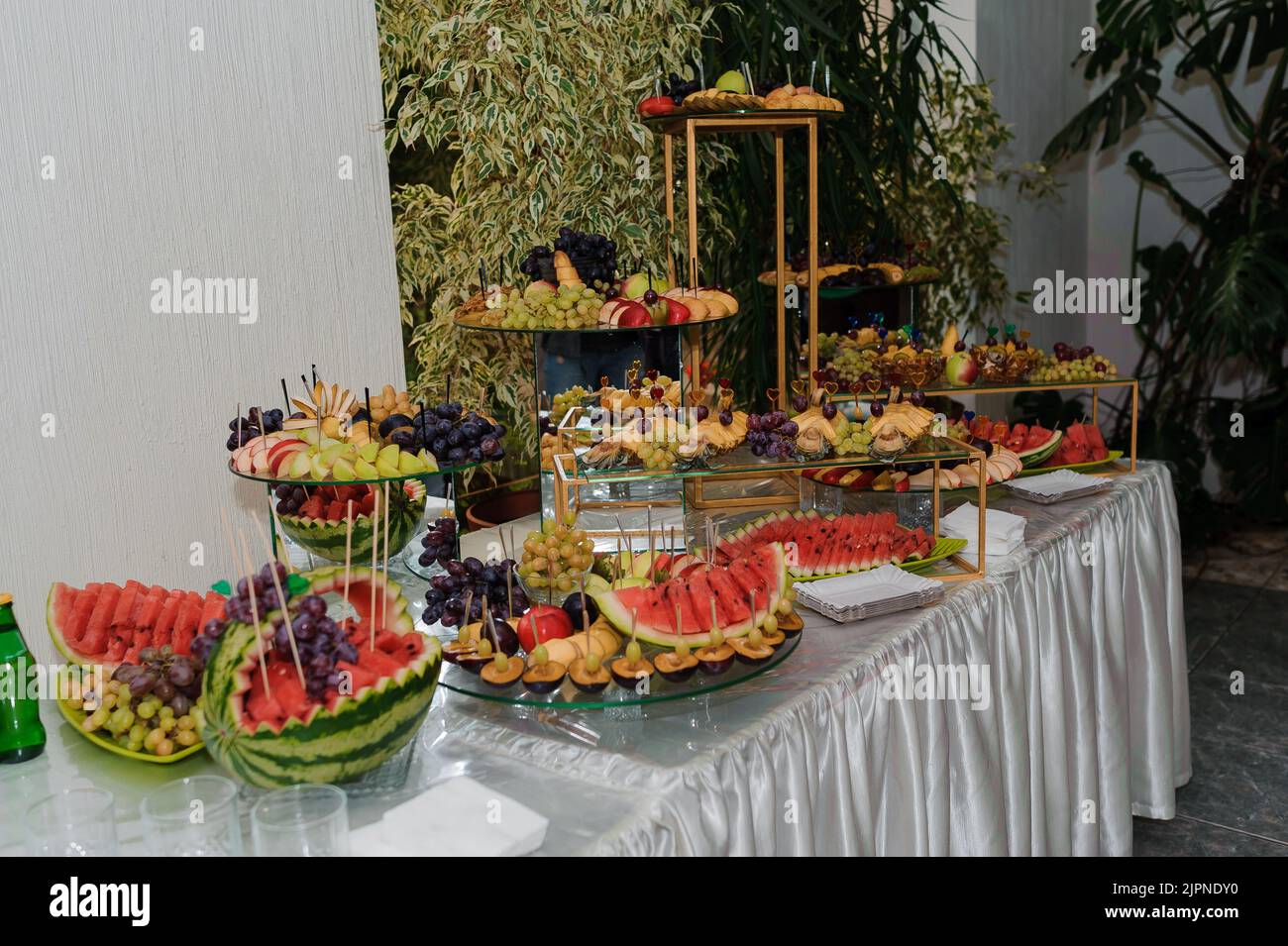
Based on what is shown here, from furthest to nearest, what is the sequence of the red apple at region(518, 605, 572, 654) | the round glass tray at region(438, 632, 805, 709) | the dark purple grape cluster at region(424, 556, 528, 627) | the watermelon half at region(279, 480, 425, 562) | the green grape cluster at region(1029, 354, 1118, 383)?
the green grape cluster at region(1029, 354, 1118, 383)
the watermelon half at region(279, 480, 425, 562)
the dark purple grape cluster at region(424, 556, 528, 627)
the red apple at region(518, 605, 572, 654)
the round glass tray at region(438, 632, 805, 709)

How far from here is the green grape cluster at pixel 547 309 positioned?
2.28m

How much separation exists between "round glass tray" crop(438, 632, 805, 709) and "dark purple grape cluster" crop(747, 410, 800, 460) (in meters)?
0.53

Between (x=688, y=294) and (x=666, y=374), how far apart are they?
0.19 metres

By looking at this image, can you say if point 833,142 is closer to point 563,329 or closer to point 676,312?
point 676,312

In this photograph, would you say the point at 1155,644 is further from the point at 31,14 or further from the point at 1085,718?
the point at 31,14

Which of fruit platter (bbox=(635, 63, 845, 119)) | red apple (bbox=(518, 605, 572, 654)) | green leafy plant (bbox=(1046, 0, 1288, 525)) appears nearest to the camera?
red apple (bbox=(518, 605, 572, 654))

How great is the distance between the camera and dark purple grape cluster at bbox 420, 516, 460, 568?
216 cm

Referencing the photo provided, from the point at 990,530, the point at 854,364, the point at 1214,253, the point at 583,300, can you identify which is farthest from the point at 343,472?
the point at 1214,253

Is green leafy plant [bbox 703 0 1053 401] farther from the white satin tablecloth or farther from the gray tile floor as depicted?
the gray tile floor

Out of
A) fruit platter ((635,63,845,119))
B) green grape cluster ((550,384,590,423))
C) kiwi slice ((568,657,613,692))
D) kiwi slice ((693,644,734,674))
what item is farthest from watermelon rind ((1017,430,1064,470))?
kiwi slice ((568,657,613,692))

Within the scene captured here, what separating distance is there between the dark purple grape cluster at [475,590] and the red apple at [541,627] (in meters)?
0.10

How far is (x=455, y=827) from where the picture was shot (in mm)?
1260

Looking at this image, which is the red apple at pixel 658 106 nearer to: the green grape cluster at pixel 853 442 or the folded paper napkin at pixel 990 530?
the green grape cluster at pixel 853 442
